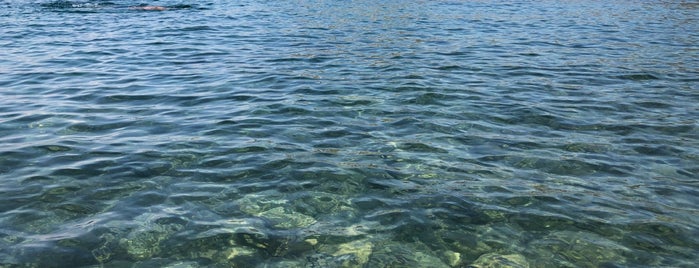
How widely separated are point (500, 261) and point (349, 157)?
3811mm

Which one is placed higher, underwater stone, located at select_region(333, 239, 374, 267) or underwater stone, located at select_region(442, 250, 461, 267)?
underwater stone, located at select_region(442, 250, 461, 267)

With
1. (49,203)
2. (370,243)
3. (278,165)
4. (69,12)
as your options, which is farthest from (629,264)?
(69,12)

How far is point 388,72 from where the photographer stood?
55.0 feet

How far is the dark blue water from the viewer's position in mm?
6355

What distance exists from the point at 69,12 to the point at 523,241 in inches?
1387

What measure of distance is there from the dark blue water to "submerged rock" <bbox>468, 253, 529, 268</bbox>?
3cm

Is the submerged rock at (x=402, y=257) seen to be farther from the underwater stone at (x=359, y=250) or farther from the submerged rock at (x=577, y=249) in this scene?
the submerged rock at (x=577, y=249)

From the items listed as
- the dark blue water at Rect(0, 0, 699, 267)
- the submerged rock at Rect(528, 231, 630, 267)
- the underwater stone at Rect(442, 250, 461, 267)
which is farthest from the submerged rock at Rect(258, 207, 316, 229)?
the submerged rock at Rect(528, 231, 630, 267)

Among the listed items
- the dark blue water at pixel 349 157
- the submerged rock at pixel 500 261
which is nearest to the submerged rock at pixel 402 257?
the dark blue water at pixel 349 157

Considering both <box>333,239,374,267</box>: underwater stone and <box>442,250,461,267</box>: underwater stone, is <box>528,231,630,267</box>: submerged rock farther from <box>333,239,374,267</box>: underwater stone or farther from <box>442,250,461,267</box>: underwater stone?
<box>333,239,374,267</box>: underwater stone

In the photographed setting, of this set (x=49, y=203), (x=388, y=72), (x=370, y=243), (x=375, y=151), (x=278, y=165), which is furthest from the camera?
(x=388, y=72)

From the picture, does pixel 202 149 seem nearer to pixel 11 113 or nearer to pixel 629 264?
pixel 11 113

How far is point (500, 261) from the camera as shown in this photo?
6.00 metres

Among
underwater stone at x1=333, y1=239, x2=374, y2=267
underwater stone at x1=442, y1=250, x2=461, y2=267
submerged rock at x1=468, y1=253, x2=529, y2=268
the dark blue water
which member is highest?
submerged rock at x1=468, y1=253, x2=529, y2=268
